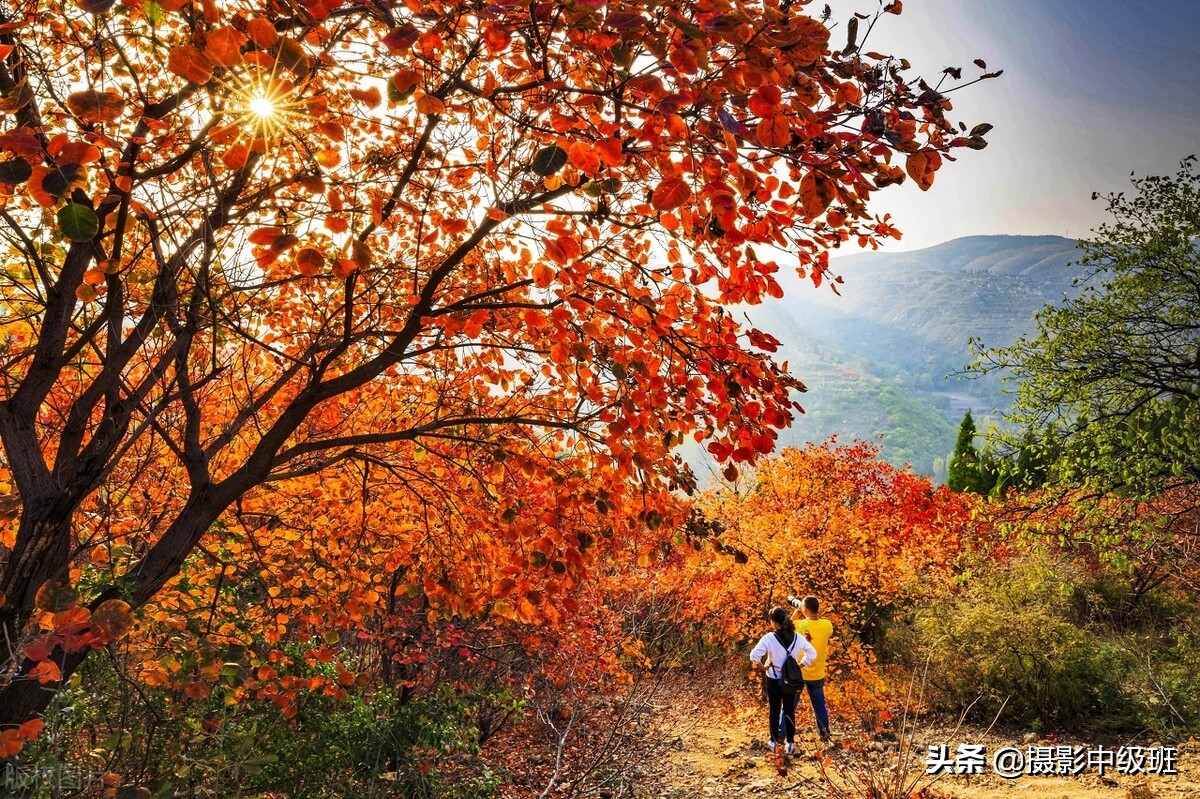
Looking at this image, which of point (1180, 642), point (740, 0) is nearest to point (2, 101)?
point (740, 0)

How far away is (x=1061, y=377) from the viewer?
10.6 metres

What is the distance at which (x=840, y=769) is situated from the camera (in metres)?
7.17

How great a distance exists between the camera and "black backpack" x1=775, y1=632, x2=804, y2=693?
26.1 feet

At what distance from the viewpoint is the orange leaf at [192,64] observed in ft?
5.37

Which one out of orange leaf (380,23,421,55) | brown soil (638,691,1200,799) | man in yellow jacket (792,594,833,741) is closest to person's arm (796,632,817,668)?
man in yellow jacket (792,594,833,741)

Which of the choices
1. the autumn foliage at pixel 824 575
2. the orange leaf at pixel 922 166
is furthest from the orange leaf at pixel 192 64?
the autumn foliage at pixel 824 575

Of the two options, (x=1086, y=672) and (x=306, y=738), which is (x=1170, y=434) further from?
(x=306, y=738)

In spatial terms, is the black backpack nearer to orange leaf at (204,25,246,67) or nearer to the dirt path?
the dirt path

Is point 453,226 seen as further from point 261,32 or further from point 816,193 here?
point 816,193

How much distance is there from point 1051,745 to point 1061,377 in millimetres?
5270

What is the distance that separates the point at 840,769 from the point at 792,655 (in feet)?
3.98

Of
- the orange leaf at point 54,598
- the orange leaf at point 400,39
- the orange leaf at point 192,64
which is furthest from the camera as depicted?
the orange leaf at point 54,598

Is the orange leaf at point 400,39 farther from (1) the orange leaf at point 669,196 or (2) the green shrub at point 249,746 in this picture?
(2) the green shrub at point 249,746

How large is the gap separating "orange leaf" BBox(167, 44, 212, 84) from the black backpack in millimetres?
7855
